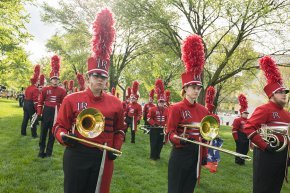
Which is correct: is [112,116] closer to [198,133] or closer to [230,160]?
[198,133]

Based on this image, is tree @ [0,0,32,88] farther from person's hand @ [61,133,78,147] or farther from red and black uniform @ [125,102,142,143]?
person's hand @ [61,133,78,147]

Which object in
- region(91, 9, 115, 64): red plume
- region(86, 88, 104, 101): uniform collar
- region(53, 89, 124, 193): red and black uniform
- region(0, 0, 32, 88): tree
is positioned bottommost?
region(53, 89, 124, 193): red and black uniform

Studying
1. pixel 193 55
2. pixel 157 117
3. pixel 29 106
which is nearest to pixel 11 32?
pixel 29 106

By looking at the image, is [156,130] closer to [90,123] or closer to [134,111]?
[134,111]

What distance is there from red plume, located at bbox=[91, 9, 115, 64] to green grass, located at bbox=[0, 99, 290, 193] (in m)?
3.53

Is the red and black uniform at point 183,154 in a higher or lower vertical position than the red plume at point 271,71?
lower

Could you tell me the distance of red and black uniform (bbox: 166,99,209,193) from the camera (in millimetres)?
5070

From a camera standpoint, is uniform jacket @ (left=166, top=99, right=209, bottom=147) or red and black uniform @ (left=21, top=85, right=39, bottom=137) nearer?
uniform jacket @ (left=166, top=99, right=209, bottom=147)

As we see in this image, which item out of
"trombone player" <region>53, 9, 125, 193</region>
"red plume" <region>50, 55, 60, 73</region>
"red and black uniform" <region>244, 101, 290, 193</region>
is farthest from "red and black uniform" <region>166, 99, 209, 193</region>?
"red plume" <region>50, 55, 60, 73</region>

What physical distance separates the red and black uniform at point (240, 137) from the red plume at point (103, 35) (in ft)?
30.5

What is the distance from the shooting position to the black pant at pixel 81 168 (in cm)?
404

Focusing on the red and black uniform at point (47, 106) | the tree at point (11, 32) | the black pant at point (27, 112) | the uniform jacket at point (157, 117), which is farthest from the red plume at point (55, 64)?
the tree at point (11, 32)

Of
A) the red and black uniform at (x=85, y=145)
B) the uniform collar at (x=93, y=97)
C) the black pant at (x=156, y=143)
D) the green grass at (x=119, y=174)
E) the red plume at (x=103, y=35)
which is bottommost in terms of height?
the green grass at (x=119, y=174)

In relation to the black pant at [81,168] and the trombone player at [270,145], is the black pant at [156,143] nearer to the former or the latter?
the trombone player at [270,145]
